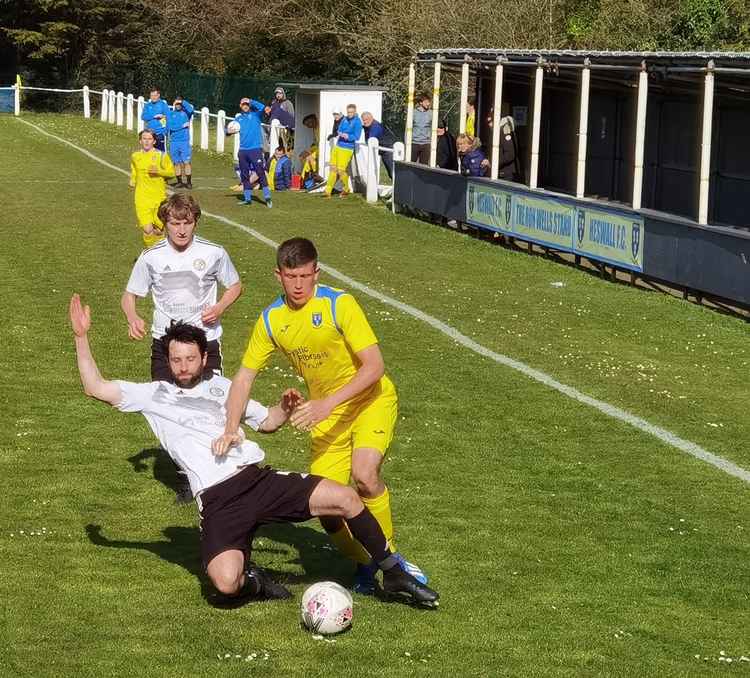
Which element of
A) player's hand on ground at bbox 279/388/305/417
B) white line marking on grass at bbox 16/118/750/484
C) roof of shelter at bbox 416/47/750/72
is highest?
roof of shelter at bbox 416/47/750/72

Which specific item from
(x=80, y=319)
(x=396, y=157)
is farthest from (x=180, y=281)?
(x=396, y=157)

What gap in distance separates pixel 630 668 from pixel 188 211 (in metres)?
4.97

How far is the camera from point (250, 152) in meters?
31.0

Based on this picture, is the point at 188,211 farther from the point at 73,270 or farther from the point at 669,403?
the point at 73,270

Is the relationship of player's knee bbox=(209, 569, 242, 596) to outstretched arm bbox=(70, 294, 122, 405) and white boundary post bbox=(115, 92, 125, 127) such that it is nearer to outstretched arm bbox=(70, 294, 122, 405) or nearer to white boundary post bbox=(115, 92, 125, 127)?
outstretched arm bbox=(70, 294, 122, 405)

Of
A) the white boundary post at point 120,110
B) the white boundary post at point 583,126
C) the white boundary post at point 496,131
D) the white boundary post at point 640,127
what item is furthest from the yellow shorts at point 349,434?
the white boundary post at point 120,110

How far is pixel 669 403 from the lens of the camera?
13.8m

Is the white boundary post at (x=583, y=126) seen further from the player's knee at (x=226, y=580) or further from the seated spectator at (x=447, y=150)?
the player's knee at (x=226, y=580)

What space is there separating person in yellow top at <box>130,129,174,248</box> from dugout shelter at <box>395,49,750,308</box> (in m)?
6.48

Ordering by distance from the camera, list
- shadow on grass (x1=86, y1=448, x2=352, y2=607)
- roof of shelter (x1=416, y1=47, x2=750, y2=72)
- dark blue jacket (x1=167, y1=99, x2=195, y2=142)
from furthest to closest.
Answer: dark blue jacket (x1=167, y1=99, x2=195, y2=142), roof of shelter (x1=416, y1=47, x2=750, y2=72), shadow on grass (x1=86, y1=448, x2=352, y2=607)

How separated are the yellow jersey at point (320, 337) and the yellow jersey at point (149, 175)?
42.3 feet

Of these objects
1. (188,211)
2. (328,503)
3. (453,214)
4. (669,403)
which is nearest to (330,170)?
(453,214)

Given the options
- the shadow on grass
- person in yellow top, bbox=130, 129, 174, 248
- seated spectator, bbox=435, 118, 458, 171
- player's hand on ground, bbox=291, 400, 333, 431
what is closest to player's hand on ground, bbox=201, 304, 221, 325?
the shadow on grass

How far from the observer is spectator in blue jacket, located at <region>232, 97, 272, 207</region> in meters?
30.9
